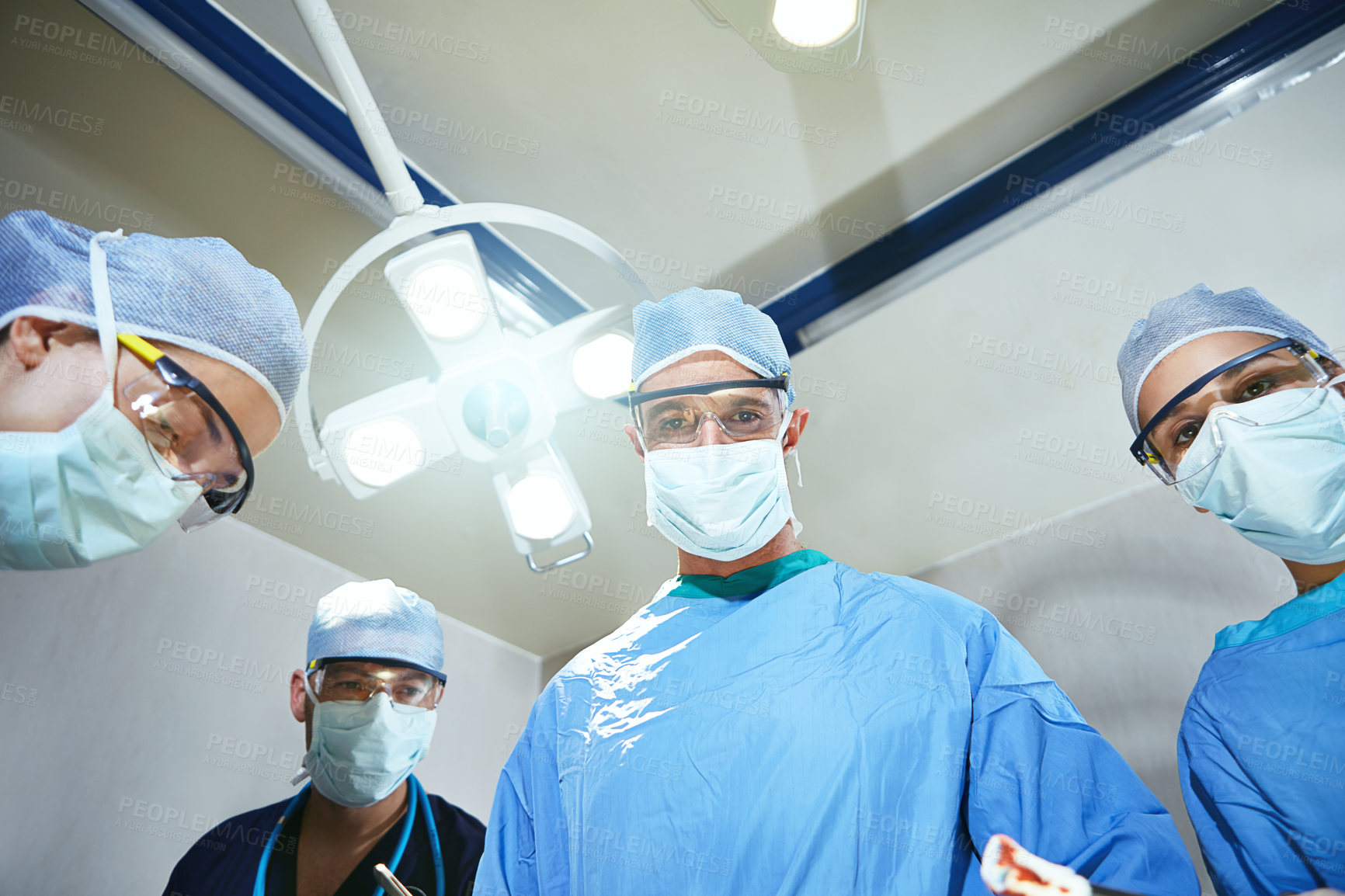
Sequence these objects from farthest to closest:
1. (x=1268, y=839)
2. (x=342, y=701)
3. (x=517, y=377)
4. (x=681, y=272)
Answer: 1. (x=681, y=272)
2. (x=342, y=701)
3. (x=517, y=377)
4. (x=1268, y=839)

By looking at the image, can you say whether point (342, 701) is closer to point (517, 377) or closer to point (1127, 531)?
point (517, 377)

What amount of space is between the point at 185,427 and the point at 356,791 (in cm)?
125

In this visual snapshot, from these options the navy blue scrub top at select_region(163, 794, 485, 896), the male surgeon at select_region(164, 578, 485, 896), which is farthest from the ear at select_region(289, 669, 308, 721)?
the navy blue scrub top at select_region(163, 794, 485, 896)

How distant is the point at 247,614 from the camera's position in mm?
2752

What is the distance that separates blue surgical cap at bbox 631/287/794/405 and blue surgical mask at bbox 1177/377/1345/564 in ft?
2.38

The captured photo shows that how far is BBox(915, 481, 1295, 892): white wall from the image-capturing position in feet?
7.09

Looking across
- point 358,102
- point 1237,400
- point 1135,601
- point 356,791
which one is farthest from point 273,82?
point 1135,601

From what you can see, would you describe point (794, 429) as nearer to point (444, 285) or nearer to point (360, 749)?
point (444, 285)

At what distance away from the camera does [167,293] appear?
1172mm

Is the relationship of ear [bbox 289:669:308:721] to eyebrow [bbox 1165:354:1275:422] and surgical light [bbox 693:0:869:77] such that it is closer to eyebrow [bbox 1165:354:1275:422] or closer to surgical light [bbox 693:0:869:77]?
surgical light [bbox 693:0:869:77]

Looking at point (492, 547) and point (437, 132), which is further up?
point (437, 132)

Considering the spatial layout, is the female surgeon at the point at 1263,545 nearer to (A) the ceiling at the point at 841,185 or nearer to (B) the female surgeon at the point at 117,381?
(A) the ceiling at the point at 841,185

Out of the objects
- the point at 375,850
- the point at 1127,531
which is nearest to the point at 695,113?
the point at 1127,531

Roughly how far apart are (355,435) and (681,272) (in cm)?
101
